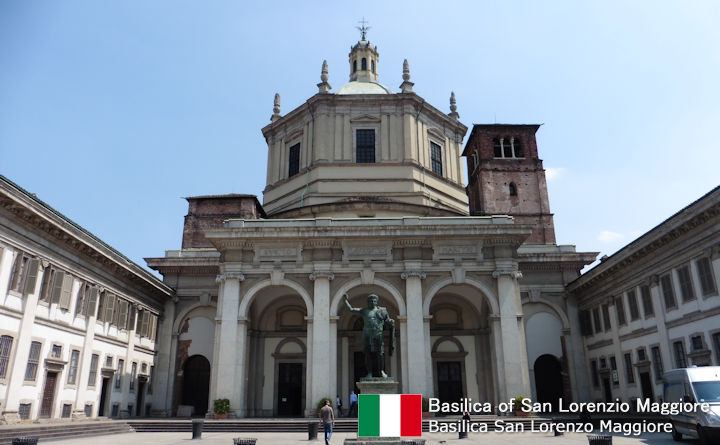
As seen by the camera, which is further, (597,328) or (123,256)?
(597,328)

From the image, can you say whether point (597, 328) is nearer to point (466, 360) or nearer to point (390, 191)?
point (466, 360)

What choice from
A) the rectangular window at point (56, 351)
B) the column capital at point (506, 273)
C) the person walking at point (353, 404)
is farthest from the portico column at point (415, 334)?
the rectangular window at point (56, 351)

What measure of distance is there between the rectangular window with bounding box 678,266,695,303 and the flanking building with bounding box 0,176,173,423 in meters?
24.9

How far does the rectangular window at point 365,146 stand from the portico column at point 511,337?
41.4ft

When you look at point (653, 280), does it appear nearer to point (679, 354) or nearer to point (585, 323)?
point (679, 354)

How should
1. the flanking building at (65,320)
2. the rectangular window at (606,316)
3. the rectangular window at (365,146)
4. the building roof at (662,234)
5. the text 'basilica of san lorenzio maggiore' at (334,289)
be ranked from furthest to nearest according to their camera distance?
the rectangular window at (365,146) < the rectangular window at (606,316) < the text 'basilica of san lorenzio maggiore' at (334,289) < the building roof at (662,234) < the flanking building at (65,320)

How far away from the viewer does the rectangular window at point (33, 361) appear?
1969 cm

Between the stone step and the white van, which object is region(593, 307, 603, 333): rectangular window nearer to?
the white van

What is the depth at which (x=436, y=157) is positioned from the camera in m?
36.9

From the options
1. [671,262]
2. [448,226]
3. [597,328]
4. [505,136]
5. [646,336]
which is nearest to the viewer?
[671,262]

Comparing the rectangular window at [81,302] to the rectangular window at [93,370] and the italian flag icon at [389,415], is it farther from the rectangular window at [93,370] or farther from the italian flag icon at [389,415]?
the italian flag icon at [389,415]

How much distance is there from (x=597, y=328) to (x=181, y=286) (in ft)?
79.7

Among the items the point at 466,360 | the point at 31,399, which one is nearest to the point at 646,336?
the point at 466,360

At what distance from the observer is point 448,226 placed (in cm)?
2653
